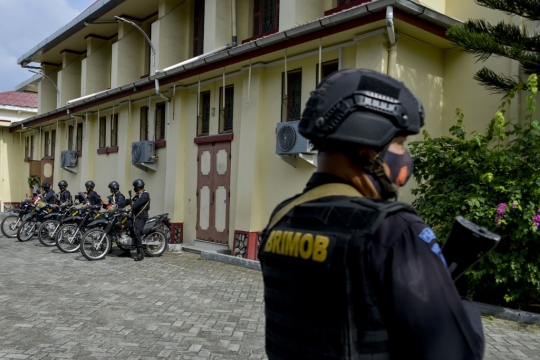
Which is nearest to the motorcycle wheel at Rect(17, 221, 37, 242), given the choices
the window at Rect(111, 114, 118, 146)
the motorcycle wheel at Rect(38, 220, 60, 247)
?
the motorcycle wheel at Rect(38, 220, 60, 247)

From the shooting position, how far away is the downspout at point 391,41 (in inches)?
308

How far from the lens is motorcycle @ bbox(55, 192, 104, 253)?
12.6 meters

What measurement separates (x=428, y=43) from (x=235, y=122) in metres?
4.80

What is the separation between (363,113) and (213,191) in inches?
445

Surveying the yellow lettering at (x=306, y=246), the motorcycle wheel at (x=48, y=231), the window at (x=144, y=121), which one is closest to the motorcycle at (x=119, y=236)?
the motorcycle wheel at (x=48, y=231)

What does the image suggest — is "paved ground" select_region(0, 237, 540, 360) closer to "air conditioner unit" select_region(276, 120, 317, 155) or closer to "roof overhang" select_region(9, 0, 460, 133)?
"air conditioner unit" select_region(276, 120, 317, 155)

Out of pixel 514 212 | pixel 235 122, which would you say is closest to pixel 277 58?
pixel 235 122

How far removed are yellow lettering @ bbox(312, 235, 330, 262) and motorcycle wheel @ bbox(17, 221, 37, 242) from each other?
49.4ft

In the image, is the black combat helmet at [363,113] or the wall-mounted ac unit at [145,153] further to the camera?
the wall-mounted ac unit at [145,153]

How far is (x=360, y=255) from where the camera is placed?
138 cm

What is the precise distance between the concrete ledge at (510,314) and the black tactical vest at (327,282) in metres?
5.41

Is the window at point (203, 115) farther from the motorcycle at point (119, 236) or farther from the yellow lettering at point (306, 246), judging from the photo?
the yellow lettering at point (306, 246)

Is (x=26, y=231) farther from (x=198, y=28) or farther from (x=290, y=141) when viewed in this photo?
(x=290, y=141)

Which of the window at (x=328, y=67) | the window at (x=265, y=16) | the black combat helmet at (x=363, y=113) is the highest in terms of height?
the window at (x=265, y=16)
